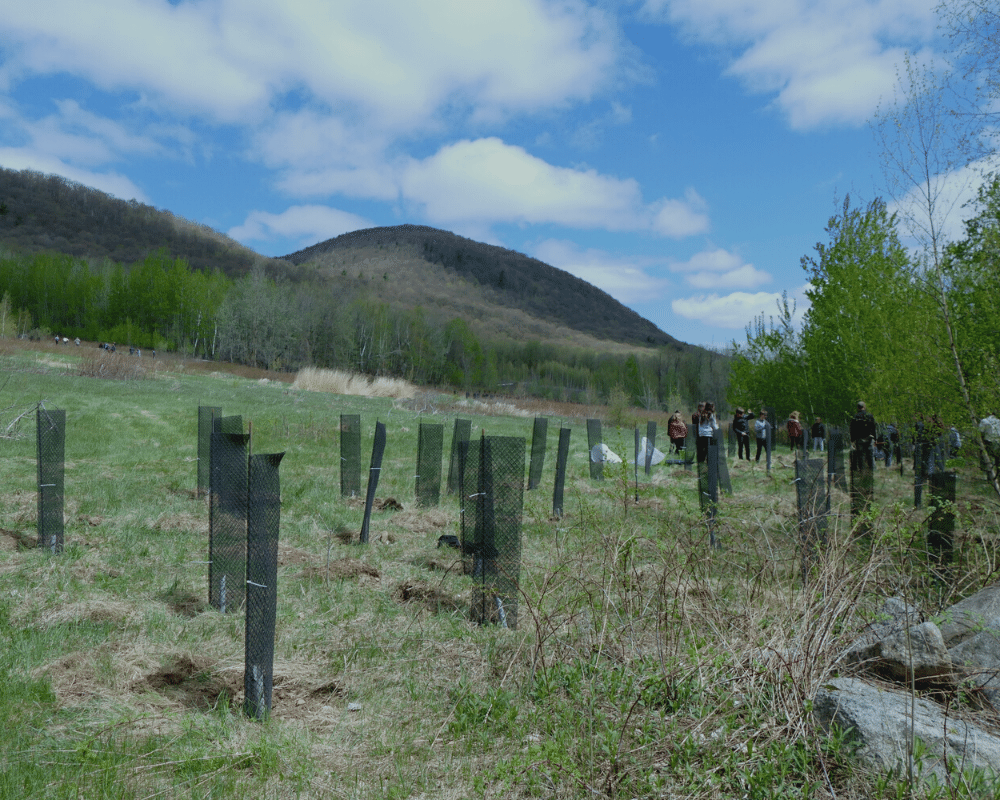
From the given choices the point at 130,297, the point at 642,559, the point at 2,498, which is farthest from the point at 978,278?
the point at 130,297

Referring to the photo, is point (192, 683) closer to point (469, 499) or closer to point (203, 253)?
point (469, 499)

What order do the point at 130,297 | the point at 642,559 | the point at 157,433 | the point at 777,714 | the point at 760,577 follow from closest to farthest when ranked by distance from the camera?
the point at 777,714 < the point at 760,577 < the point at 642,559 < the point at 157,433 < the point at 130,297

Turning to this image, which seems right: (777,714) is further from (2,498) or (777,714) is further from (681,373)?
(681,373)

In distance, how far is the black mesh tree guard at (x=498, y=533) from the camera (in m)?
5.08

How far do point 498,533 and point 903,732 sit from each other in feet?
9.84

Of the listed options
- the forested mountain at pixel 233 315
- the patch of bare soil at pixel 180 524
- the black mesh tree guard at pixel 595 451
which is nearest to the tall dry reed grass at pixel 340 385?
the forested mountain at pixel 233 315

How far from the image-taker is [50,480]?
643 centimetres

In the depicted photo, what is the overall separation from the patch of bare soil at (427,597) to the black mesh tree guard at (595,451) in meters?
8.53

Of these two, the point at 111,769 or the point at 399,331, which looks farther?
the point at 399,331

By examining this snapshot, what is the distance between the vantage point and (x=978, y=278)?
10695 millimetres

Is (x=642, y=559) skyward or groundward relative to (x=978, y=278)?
groundward

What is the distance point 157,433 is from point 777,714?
50.8 feet

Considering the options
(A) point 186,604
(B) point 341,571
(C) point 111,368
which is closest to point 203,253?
(C) point 111,368

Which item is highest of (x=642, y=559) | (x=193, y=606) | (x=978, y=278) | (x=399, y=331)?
(x=399, y=331)
